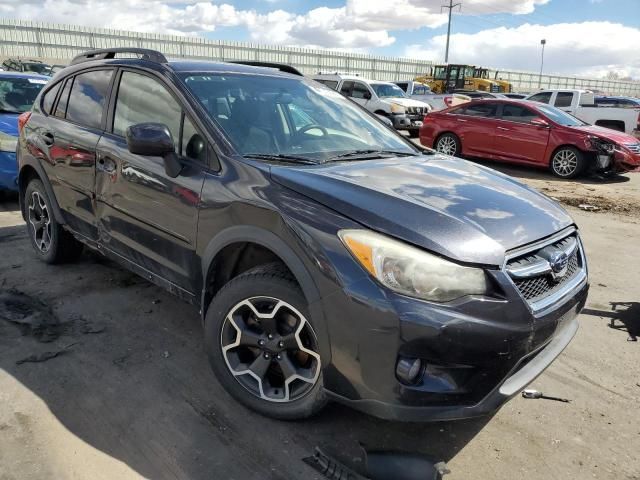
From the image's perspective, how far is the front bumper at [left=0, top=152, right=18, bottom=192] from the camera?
633cm

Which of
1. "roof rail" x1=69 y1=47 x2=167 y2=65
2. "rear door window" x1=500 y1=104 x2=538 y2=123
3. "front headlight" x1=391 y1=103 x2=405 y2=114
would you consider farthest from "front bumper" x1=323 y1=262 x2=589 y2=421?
"front headlight" x1=391 y1=103 x2=405 y2=114

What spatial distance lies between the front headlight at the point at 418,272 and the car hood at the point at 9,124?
5.96 m

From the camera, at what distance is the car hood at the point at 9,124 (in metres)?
6.44

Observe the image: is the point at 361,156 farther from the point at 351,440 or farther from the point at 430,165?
the point at 351,440

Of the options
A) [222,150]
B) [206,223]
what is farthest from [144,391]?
[222,150]

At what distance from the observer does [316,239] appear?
2.28 metres

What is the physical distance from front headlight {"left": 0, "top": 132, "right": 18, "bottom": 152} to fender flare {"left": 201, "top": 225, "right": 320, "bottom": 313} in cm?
480

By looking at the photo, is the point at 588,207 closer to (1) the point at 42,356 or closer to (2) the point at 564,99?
(1) the point at 42,356

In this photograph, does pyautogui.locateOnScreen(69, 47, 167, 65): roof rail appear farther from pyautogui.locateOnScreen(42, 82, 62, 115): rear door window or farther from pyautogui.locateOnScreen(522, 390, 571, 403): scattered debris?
pyautogui.locateOnScreen(522, 390, 571, 403): scattered debris

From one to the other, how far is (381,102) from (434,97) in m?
4.28

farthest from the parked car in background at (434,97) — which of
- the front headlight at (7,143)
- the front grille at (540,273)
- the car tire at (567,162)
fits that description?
the front grille at (540,273)

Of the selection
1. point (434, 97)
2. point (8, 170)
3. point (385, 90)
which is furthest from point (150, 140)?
point (434, 97)

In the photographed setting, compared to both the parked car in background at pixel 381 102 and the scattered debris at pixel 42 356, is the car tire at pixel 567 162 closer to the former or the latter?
the parked car in background at pixel 381 102

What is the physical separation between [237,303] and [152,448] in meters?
0.77
